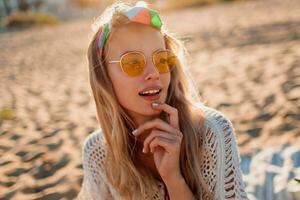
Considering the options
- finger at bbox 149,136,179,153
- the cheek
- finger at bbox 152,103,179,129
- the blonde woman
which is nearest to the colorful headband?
the blonde woman

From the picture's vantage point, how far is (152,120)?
2.08 meters

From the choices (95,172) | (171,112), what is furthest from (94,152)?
(171,112)

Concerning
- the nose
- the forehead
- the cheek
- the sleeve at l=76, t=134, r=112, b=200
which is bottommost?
the sleeve at l=76, t=134, r=112, b=200

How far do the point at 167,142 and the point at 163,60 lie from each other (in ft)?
1.43

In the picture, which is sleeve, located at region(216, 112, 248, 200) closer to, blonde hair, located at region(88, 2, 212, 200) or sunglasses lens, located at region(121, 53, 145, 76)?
blonde hair, located at region(88, 2, 212, 200)

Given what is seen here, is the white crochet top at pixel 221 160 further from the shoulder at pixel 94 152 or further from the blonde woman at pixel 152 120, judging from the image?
the shoulder at pixel 94 152

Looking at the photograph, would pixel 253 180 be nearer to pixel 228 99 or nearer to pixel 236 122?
pixel 236 122

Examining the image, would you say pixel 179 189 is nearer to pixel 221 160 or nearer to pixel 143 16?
pixel 221 160

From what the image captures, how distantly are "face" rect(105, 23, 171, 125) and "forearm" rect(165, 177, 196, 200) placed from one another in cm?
39

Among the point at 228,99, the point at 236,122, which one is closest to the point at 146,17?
the point at 236,122

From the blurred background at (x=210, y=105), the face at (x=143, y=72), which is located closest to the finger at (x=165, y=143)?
the face at (x=143, y=72)

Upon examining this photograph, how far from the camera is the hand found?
2.02 m

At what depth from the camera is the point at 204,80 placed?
6.81 metres

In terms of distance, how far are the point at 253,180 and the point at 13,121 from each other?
11.7ft
